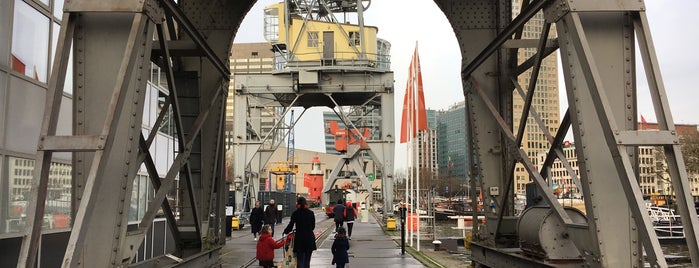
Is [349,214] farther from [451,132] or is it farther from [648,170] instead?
[648,170]

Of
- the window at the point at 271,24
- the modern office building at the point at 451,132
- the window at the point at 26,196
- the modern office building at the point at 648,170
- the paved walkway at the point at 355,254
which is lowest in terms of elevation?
the paved walkway at the point at 355,254

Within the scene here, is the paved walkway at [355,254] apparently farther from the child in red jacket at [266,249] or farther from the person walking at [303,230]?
the person walking at [303,230]

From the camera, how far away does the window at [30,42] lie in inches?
351

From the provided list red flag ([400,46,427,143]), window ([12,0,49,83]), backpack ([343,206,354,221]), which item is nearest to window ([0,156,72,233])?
window ([12,0,49,83])

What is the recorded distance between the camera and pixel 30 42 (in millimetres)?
9406

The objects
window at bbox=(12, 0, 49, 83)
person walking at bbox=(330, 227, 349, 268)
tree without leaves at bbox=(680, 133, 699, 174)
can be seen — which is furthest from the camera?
tree without leaves at bbox=(680, 133, 699, 174)

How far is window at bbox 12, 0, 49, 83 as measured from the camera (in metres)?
8.91

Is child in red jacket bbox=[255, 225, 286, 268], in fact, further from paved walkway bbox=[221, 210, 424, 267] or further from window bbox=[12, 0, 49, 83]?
window bbox=[12, 0, 49, 83]

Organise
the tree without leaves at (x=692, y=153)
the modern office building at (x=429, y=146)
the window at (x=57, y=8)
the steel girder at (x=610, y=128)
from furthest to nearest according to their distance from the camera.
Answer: the tree without leaves at (x=692, y=153)
the modern office building at (x=429, y=146)
the window at (x=57, y=8)
the steel girder at (x=610, y=128)

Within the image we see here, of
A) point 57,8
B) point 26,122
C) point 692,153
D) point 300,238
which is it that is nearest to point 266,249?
point 300,238

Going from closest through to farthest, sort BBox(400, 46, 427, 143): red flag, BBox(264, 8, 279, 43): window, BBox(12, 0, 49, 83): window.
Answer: BBox(12, 0, 49, 83): window → BBox(400, 46, 427, 143): red flag → BBox(264, 8, 279, 43): window

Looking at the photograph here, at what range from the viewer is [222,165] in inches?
470

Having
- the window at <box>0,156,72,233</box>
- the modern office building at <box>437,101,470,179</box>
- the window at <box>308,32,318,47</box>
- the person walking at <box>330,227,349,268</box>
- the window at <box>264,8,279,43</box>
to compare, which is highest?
the window at <box>264,8,279,43</box>

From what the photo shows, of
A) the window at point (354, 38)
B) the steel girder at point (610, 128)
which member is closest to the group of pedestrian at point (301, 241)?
the steel girder at point (610, 128)
